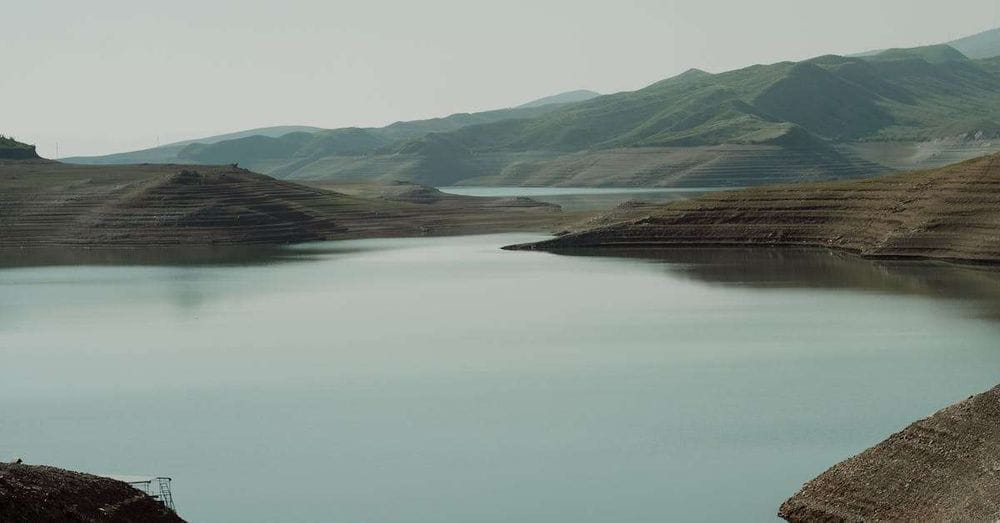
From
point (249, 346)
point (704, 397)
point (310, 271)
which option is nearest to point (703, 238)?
point (310, 271)

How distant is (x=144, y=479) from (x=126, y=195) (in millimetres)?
109666

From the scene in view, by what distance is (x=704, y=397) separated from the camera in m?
45.2

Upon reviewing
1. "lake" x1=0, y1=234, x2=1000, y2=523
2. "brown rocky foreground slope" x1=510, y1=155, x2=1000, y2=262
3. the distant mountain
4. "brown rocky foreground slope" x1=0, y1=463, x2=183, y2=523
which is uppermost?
the distant mountain

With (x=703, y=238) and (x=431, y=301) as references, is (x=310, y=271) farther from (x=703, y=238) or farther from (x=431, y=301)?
(x=703, y=238)

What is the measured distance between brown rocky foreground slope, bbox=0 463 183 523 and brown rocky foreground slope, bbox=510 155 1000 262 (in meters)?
70.9

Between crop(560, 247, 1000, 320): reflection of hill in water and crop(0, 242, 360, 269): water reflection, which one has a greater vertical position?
crop(0, 242, 360, 269): water reflection

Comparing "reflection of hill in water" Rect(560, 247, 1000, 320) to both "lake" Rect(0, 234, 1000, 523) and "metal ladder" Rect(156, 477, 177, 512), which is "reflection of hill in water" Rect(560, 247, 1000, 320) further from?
"metal ladder" Rect(156, 477, 177, 512)

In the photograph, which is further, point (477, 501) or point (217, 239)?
point (217, 239)

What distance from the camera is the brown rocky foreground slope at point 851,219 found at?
95.0m

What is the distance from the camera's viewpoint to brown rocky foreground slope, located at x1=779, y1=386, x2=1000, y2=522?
27.8 metres

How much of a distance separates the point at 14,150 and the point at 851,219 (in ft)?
338

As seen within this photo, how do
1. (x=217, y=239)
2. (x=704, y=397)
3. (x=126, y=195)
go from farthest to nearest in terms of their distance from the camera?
1. (x=126, y=195)
2. (x=217, y=239)
3. (x=704, y=397)

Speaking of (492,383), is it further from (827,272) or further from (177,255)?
(177,255)

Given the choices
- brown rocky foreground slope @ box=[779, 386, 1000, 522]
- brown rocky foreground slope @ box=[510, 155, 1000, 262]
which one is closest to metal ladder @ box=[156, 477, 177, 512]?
brown rocky foreground slope @ box=[779, 386, 1000, 522]
